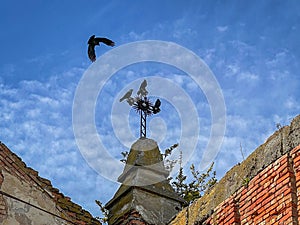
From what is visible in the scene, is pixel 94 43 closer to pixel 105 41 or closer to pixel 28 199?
pixel 105 41

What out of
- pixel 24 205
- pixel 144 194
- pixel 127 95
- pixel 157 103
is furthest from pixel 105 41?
pixel 24 205

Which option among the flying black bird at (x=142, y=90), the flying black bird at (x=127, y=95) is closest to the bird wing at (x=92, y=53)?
the flying black bird at (x=127, y=95)

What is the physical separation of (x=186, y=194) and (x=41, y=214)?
8.13 meters

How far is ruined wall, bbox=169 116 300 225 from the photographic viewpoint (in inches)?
188

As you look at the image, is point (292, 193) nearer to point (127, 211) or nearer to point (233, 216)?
point (233, 216)

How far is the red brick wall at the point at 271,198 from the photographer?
4.71 m

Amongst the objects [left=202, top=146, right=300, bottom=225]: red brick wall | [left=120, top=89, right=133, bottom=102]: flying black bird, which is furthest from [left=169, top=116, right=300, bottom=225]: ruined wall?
[left=120, top=89, right=133, bottom=102]: flying black bird

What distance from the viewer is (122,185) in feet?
24.7

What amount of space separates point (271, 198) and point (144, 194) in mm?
2603

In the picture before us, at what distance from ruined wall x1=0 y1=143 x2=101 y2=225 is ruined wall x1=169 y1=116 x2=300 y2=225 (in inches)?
80.9

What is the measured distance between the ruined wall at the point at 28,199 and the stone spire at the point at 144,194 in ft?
2.23

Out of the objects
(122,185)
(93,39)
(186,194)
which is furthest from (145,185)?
(186,194)

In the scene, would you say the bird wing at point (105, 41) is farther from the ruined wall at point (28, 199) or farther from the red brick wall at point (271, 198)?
the red brick wall at point (271, 198)

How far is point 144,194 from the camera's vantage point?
7203mm
